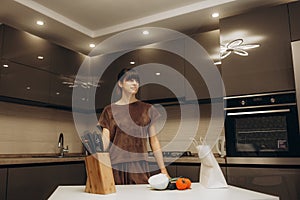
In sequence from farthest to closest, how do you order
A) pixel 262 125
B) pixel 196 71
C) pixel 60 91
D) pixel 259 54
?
pixel 60 91
pixel 196 71
pixel 259 54
pixel 262 125

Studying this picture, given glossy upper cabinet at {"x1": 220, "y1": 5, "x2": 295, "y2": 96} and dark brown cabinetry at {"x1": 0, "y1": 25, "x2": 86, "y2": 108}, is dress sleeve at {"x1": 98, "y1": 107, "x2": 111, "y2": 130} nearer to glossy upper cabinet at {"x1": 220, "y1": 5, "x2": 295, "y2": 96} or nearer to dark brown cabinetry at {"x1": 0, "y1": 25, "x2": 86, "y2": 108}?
glossy upper cabinet at {"x1": 220, "y1": 5, "x2": 295, "y2": 96}

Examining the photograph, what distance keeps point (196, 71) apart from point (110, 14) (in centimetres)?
120

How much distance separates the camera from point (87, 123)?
434cm

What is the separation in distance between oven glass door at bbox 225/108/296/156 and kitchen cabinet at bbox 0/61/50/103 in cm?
214

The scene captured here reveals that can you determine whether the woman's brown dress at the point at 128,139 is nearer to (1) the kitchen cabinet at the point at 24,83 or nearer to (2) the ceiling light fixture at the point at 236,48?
(2) the ceiling light fixture at the point at 236,48

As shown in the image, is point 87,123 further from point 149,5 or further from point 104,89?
point 149,5

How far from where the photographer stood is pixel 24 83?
3018 millimetres

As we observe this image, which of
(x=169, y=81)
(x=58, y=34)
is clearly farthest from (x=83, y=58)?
(x=169, y=81)

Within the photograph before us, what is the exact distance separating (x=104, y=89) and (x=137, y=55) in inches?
27.7

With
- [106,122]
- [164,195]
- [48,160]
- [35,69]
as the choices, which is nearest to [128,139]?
[106,122]

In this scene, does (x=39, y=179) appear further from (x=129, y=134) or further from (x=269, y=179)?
(x=269, y=179)

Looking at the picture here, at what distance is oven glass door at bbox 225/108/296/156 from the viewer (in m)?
2.36

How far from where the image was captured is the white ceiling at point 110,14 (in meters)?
2.85

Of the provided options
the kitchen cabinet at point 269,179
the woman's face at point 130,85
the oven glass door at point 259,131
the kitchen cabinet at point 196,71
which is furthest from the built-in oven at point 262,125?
the woman's face at point 130,85
